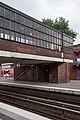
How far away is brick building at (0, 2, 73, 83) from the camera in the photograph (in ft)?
46.0

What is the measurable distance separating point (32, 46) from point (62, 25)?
29673mm

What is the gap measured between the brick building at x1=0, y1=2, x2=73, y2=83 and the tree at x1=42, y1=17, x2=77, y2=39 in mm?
18368

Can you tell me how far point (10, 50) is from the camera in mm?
14023

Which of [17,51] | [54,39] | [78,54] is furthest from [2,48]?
[78,54]

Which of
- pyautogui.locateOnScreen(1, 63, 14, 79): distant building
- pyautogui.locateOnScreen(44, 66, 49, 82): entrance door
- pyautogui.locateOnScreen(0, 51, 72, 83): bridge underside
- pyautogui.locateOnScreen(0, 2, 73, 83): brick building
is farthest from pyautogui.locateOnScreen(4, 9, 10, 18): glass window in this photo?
pyautogui.locateOnScreen(1, 63, 14, 79): distant building

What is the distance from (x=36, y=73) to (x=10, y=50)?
12.4 m

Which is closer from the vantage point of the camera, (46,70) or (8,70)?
(46,70)

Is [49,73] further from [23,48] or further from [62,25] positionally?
[62,25]

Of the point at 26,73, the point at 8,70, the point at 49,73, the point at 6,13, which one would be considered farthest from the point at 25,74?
the point at 6,13

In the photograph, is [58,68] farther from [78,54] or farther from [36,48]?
[78,54]

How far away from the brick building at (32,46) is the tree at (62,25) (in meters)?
18.4

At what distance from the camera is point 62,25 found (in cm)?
4450

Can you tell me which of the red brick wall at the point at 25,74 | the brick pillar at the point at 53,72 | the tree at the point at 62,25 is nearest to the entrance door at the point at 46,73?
the brick pillar at the point at 53,72

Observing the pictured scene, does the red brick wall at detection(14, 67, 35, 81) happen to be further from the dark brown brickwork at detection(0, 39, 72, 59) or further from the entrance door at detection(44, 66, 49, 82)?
the dark brown brickwork at detection(0, 39, 72, 59)
